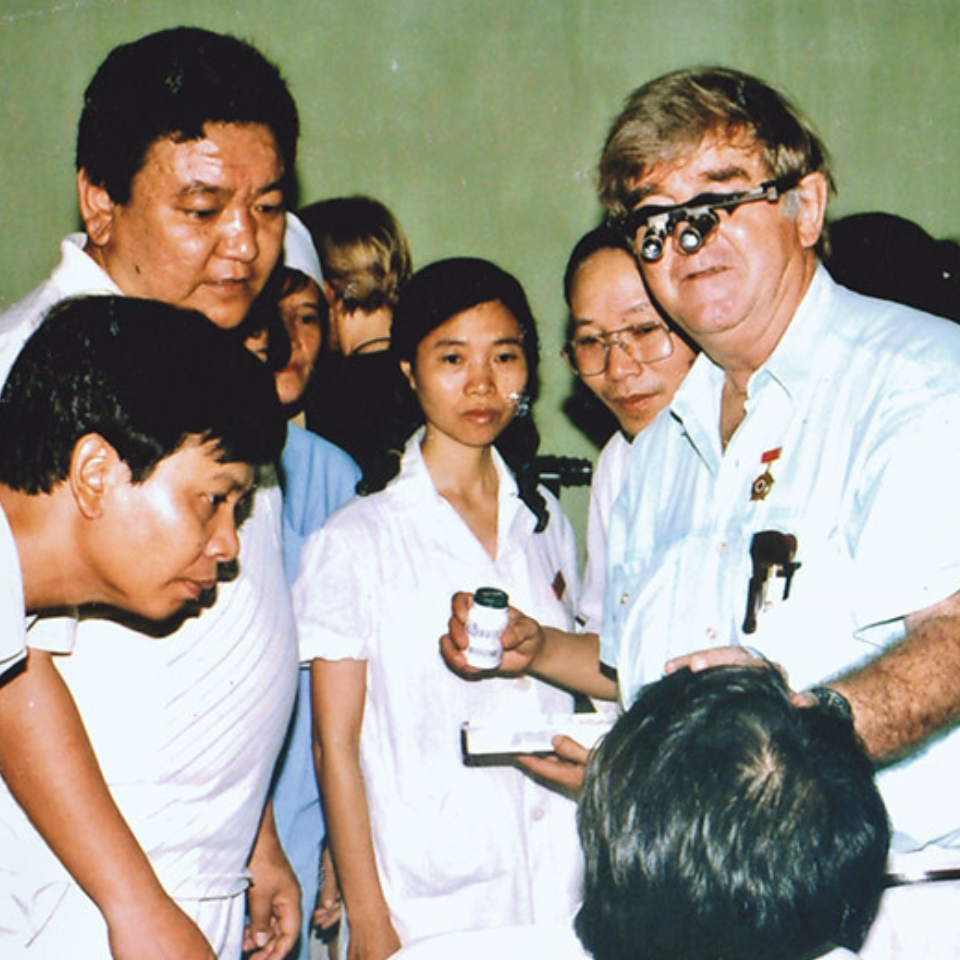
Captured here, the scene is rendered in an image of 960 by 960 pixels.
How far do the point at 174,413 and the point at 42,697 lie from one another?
0.47m

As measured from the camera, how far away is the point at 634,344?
3207mm

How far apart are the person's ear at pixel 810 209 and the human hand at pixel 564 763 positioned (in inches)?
39.2

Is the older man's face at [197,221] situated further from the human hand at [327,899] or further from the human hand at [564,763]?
the human hand at [327,899]

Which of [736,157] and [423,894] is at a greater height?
[736,157]

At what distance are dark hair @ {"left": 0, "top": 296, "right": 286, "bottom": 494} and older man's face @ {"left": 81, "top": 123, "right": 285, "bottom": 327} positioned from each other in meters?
0.31

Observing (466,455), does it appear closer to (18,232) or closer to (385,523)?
(385,523)

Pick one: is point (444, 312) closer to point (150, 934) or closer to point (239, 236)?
point (239, 236)

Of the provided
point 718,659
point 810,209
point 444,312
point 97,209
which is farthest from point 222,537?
point 444,312

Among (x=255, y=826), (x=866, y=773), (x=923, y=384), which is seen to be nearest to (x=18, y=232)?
(x=255, y=826)

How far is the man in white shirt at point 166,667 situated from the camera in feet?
6.06

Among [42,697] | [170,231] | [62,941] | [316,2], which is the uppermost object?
[316,2]

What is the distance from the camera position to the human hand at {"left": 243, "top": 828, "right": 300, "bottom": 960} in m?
2.50

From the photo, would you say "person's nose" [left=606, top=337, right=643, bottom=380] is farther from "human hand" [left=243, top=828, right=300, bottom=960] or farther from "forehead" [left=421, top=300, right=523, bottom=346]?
"human hand" [left=243, top=828, right=300, bottom=960]

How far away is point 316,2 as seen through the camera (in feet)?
15.4
